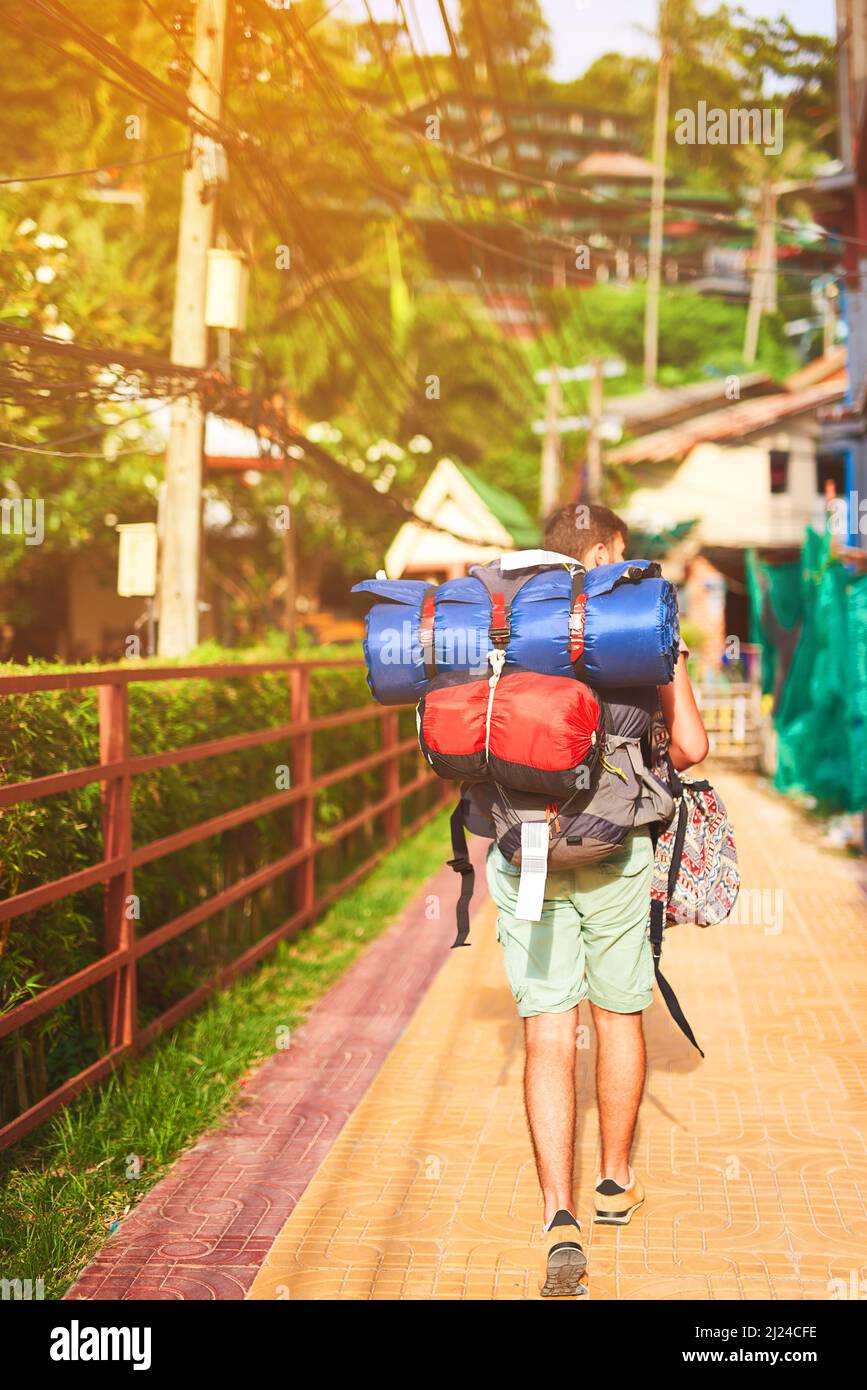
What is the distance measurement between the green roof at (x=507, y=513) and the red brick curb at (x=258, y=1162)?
19489 millimetres

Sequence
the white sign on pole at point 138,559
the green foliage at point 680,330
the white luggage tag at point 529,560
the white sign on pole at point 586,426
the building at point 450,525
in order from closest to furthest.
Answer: the white luggage tag at point 529,560 → the white sign on pole at point 138,559 → the building at point 450,525 → the white sign on pole at point 586,426 → the green foliage at point 680,330

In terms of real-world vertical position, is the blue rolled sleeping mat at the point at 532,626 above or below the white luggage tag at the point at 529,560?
below

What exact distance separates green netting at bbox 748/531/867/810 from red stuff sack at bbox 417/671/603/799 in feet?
22.5

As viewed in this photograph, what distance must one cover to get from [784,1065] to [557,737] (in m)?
2.77

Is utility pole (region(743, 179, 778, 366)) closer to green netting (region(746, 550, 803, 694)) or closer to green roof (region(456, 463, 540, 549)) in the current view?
green roof (region(456, 463, 540, 549))

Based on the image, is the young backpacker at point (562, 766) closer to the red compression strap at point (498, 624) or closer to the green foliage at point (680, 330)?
the red compression strap at point (498, 624)

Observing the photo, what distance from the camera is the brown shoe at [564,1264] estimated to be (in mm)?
3514

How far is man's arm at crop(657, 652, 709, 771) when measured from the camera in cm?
393

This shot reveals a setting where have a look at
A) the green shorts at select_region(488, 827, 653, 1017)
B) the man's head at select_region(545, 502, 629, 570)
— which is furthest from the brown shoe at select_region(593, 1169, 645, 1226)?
the man's head at select_region(545, 502, 629, 570)

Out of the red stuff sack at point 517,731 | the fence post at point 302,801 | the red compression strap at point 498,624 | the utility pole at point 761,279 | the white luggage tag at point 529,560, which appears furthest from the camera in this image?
the utility pole at point 761,279

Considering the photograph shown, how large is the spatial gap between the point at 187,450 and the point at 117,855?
4456 millimetres

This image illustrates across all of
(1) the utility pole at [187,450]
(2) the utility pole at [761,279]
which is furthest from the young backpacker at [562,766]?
(2) the utility pole at [761,279]

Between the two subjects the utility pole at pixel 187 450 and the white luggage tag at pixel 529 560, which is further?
the utility pole at pixel 187 450
